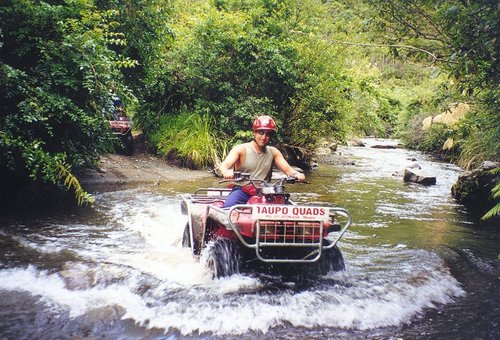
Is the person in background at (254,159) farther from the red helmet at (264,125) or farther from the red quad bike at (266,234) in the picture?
the red quad bike at (266,234)

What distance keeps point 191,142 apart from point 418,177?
7.40 m

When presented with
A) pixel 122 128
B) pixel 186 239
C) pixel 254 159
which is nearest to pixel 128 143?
pixel 122 128

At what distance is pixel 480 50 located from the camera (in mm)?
4883

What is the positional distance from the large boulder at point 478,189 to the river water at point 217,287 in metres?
1.96

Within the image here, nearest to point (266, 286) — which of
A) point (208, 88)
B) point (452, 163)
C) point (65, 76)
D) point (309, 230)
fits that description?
point (309, 230)

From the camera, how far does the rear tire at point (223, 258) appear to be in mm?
5000

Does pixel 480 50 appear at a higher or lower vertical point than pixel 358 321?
higher

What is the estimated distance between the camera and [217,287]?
192 inches

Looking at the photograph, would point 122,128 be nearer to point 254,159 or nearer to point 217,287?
point 254,159

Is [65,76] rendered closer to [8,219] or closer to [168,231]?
[8,219]

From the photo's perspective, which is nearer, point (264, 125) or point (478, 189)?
point (264, 125)

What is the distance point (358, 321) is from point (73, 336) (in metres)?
2.63

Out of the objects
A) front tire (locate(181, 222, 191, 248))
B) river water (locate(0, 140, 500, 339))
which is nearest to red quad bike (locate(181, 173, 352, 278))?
river water (locate(0, 140, 500, 339))

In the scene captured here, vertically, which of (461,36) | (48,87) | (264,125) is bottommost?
(264,125)
